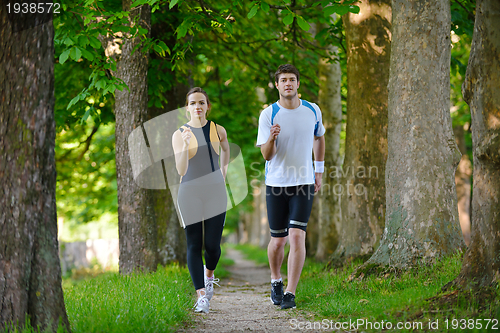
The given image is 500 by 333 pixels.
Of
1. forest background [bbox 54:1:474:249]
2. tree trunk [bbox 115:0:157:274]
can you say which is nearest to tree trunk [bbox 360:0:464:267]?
forest background [bbox 54:1:474:249]

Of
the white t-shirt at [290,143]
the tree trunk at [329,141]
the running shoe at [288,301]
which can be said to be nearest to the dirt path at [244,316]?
the running shoe at [288,301]

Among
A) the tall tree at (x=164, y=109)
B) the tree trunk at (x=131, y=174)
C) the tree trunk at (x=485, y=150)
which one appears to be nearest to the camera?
the tree trunk at (x=485, y=150)

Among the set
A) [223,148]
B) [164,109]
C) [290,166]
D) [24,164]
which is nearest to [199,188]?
[223,148]

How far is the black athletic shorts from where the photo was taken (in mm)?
4645

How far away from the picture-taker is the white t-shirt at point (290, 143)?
4680mm

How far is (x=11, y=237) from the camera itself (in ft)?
10.3

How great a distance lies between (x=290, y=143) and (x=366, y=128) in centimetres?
261

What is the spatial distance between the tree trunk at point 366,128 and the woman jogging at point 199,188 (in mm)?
2947

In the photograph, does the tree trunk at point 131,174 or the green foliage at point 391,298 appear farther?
the tree trunk at point 131,174

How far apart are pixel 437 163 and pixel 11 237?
434cm

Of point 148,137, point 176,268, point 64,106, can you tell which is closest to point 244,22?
point 148,137

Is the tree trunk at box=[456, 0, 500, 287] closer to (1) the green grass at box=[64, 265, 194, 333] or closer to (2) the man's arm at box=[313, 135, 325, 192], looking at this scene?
(2) the man's arm at box=[313, 135, 325, 192]

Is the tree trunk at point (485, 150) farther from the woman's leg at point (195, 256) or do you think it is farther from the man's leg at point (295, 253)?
the woman's leg at point (195, 256)

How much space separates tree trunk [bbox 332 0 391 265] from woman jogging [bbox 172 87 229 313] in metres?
2.95
